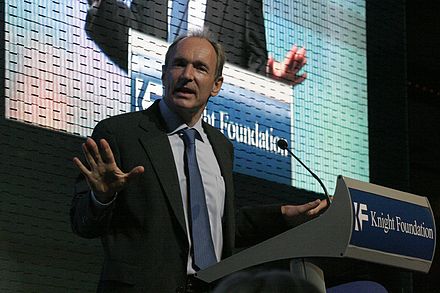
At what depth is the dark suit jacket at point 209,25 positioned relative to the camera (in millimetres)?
3248

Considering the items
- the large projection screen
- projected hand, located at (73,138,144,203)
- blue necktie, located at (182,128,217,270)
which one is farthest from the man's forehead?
the large projection screen

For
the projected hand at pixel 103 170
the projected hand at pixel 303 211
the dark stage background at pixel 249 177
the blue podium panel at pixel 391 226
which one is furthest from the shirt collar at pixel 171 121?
the dark stage background at pixel 249 177

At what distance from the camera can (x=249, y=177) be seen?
364 cm

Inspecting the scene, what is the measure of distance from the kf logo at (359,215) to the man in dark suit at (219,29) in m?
1.73

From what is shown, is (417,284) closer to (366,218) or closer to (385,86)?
(385,86)

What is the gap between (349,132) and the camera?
408 cm

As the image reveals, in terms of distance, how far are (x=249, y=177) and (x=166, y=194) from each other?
4.86ft

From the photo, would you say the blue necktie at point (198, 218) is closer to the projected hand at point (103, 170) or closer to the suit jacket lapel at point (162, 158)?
the suit jacket lapel at point (162, 158)

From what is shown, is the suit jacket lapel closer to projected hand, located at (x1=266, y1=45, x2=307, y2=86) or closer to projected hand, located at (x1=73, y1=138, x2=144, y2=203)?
projected hand, located at (x1=73, y1=138, x2=144, y2=203)

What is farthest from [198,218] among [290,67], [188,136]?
[290,67]

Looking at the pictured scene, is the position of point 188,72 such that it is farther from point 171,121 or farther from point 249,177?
point 249,177

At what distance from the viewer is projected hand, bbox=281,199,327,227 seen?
7.02 feet

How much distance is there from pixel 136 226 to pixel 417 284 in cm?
308

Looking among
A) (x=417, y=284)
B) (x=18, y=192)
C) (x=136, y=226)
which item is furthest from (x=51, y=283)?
(x=417, y=284)
